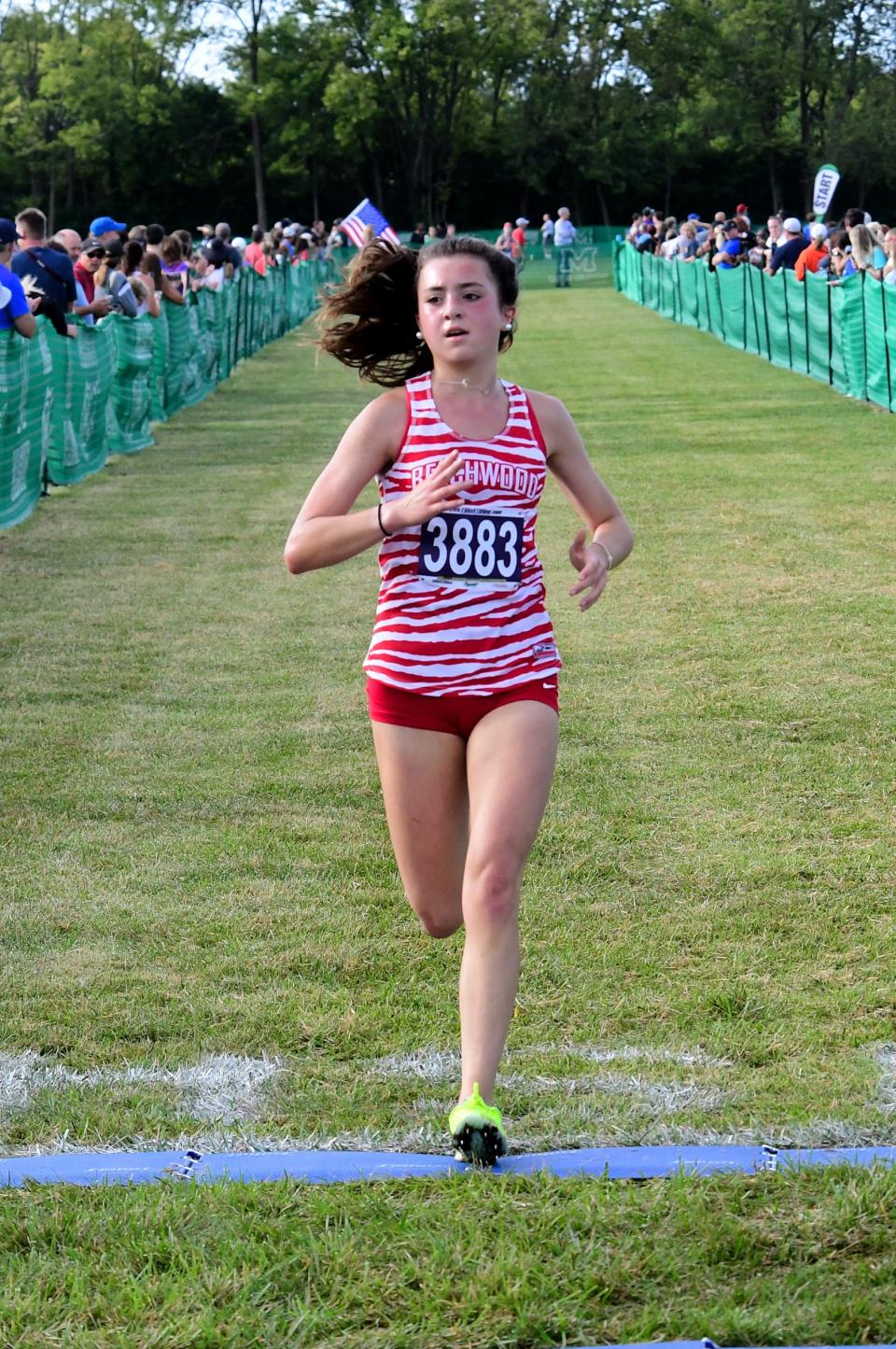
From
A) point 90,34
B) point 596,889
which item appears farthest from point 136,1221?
point 90,34

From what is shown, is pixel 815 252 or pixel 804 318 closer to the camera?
→ pixel 804 318

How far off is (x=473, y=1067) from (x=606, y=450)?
14517mm

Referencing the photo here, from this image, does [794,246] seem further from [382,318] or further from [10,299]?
[382,318]

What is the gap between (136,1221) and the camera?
3.48m

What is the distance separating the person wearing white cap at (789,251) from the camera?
26531mm

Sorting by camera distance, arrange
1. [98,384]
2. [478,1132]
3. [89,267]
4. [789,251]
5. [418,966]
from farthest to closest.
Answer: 1. [789,251]
2. [89,267]
3. [98,384]
4. [418,966]
5. [478,1132]

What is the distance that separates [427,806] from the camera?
4.09 m

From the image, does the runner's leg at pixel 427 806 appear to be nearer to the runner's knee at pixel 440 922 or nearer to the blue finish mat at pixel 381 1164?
the runner's knee at pixel 440 922

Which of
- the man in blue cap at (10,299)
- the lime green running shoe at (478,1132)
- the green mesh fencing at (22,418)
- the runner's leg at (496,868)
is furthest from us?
the green mesh fencing at (22,418)

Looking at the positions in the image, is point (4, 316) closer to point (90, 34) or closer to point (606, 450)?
point (606, 450)

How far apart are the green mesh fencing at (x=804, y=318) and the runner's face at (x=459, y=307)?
50.4 feet

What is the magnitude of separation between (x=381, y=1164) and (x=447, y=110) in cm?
8352

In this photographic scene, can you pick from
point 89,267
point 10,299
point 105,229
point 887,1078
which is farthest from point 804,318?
point 887,1078

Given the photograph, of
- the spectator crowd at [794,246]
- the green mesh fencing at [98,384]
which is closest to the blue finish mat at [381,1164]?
the green mesh fencing at [98,384]
